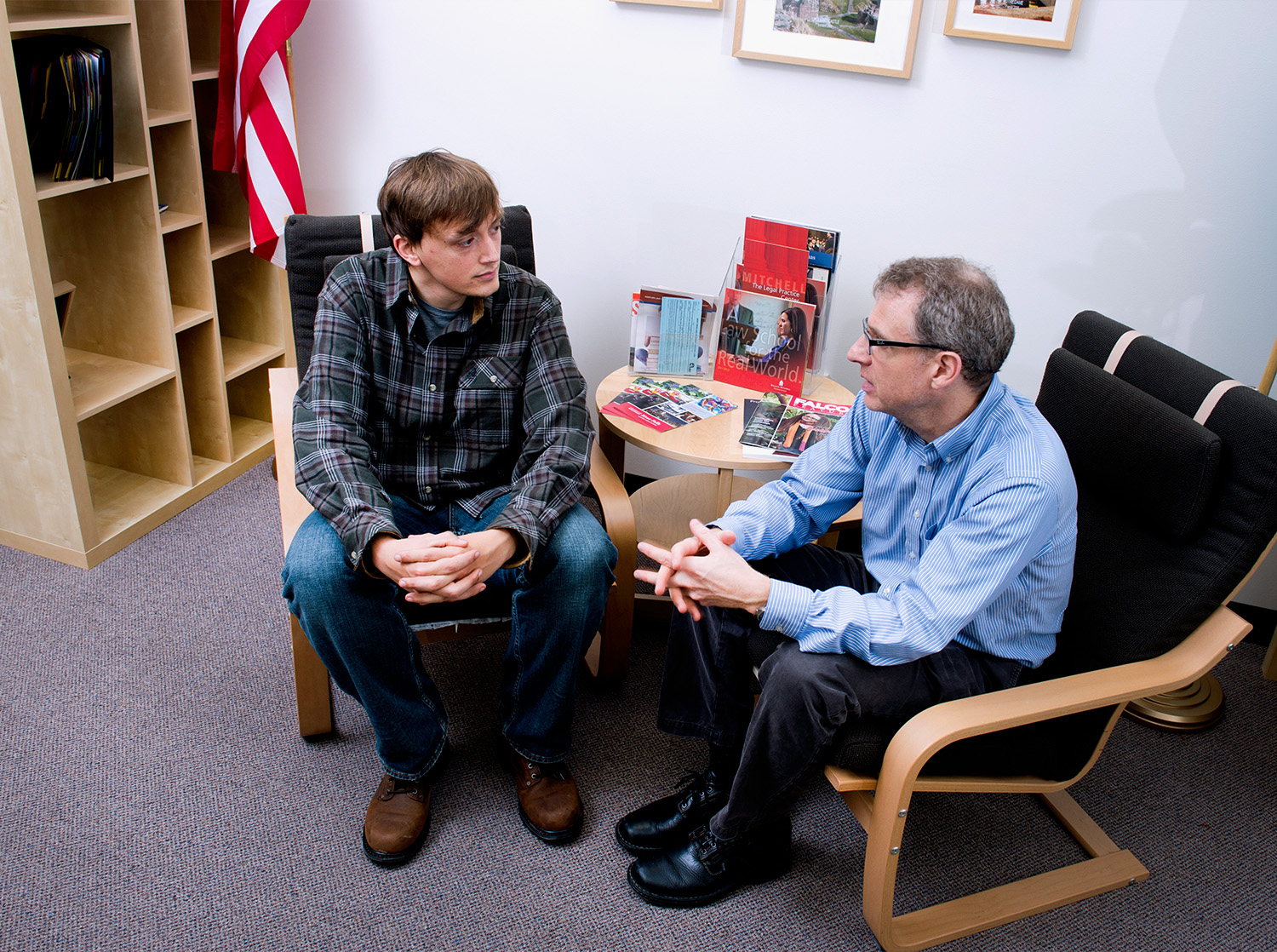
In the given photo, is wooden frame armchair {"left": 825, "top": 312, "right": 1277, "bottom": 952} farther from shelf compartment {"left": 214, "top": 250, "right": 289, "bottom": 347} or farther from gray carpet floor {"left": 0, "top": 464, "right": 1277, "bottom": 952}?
shelf compartment {"left": 214, "top": 250, "right": 289, "bottom": 347}

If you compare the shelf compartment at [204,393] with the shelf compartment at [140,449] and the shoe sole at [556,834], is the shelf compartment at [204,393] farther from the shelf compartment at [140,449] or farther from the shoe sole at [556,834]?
the shoe sole at [556,834]

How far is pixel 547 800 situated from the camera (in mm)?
1780

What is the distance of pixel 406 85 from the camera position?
263 centimetres

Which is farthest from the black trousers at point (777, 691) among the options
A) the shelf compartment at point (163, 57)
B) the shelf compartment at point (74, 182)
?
the shelf compartment at point (163, 57)

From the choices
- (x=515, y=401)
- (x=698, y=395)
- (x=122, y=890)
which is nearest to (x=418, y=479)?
(x=515, y=401)

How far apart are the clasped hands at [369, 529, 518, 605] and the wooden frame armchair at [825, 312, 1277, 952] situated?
67 centimetres

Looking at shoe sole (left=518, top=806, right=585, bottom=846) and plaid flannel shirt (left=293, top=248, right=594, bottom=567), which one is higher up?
plaid flannel shirt (left=293, top=248, right=594, bottom=567)

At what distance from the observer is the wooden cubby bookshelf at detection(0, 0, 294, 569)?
7.10 feet

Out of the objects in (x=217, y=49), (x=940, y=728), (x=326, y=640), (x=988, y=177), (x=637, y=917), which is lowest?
Answer: (x=637, y=917)

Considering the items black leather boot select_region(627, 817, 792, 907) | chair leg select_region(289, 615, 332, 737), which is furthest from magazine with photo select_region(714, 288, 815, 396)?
chair leg select_region(289, 615, 332, 737)

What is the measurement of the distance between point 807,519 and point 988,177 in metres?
1.04

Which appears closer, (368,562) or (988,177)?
(368,562)

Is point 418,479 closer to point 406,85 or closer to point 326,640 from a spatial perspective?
point 326,640

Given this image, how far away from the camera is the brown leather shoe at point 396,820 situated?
169cm
